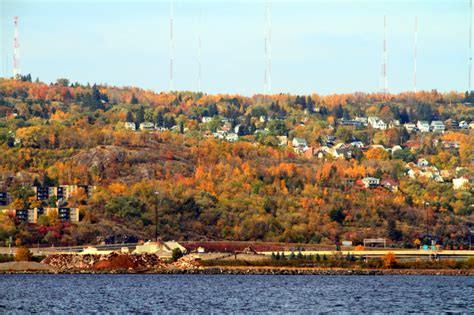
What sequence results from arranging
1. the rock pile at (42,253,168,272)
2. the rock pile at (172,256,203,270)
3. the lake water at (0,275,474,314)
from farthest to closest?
the rock pile at (172,256,203,270) < the rock pile at (42,253,168,272) < the lake water at (0,275,474,314)

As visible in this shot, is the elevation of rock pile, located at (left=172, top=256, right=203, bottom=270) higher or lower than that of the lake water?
lower

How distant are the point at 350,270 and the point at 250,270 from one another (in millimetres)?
13845

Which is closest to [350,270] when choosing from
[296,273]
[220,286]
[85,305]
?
[296,273]

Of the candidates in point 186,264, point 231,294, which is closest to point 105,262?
point 186,264

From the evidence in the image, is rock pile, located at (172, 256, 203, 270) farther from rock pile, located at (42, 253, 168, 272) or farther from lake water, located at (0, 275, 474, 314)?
lake water, located at (0, 275, 474, 314)

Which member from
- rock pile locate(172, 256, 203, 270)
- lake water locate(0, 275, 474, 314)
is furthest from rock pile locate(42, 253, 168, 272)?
lake water locate(0, 275, 474, 314)

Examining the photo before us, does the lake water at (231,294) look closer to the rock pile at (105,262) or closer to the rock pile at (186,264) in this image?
the rock pile at (105,262)

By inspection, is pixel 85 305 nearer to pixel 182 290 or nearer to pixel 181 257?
pixel 182 290

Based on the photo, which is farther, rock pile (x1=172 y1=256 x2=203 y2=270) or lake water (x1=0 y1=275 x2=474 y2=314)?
rock pile (x1=172 y1=256 x2=203 y2=270)

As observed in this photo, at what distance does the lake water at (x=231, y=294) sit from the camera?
110312 mm

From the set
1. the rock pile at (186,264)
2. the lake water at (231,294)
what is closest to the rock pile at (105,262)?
the rock pile at (186,264)

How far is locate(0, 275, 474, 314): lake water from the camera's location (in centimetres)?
11031

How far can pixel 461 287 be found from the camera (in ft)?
469

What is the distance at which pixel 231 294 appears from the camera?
128000mm
